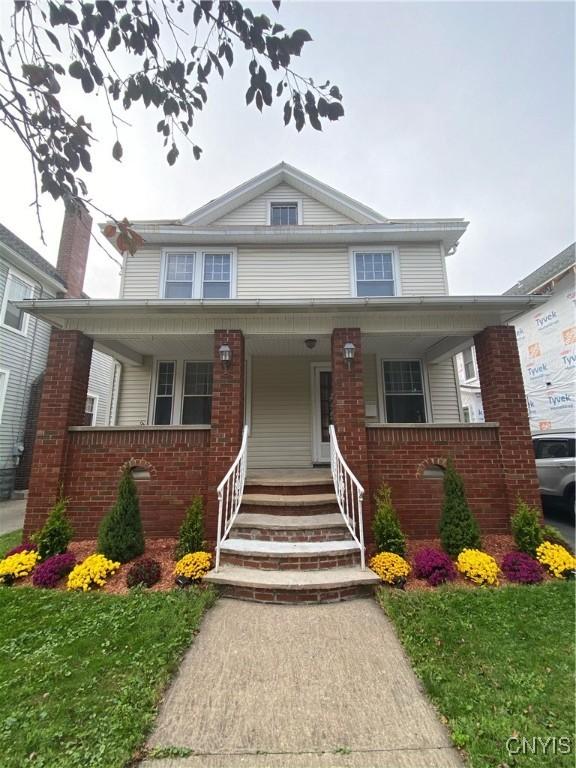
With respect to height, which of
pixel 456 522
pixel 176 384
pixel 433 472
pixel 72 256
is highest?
pixel 72 256

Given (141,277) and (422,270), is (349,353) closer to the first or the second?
(422,270)

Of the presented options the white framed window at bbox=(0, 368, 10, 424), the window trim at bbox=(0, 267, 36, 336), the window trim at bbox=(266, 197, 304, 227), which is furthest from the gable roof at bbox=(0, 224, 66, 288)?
the window trim at bbox=(266, 197, 304, 227)

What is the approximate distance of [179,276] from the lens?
7.99m

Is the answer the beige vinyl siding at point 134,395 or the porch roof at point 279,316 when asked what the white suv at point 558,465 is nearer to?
the porch roof at point 279,316

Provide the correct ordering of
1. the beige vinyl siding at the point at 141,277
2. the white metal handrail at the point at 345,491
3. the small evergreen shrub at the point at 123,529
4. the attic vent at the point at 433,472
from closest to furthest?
the small evergreen shrub at the point at 123,529 < the white metal handrail at the point at 345,491 < the attic vent at the point at 433,472 < the beige vinyl siding at the point at 141,277

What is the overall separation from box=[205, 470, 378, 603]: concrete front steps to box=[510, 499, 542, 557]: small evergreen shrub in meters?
2.28

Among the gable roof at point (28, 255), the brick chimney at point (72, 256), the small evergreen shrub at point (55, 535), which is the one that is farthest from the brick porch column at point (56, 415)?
the brick chimney at point (72, 256)

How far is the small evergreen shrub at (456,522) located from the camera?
4.33 meters

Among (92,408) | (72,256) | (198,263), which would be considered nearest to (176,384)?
(198,263)

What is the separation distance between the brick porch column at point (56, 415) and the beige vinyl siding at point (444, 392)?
7.02m

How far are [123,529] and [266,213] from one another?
789 cm

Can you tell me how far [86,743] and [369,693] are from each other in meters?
1.77

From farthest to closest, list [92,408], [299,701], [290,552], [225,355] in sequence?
[92,408] < [225,355] < [290,552] < [299,701]

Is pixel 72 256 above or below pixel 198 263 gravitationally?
above
